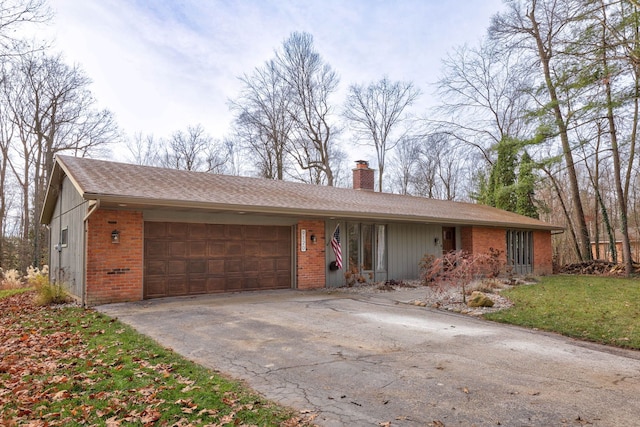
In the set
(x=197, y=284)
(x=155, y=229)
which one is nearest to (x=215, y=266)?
(x=197, y=284)

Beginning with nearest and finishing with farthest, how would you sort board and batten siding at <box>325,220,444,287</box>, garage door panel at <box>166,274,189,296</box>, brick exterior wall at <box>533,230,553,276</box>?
garage door panel at <box>166,274,189,296</box>, board and batten siding at <box>325,220,444,287</box>, brick exterior wall at <box>533,230,553,276</box>

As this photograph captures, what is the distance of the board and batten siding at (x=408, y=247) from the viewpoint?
1358cm

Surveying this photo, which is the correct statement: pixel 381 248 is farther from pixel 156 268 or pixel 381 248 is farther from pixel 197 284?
pixel 156 268

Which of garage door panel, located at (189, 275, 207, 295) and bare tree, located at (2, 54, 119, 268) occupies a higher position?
bare tree, located at (2, 54, 119, 268)

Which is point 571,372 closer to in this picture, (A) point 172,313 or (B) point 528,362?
(B) point 528,362

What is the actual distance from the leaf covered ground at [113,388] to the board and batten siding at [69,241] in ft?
12.2

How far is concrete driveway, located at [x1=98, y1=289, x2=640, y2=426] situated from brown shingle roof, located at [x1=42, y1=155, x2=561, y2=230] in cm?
Answer: 226

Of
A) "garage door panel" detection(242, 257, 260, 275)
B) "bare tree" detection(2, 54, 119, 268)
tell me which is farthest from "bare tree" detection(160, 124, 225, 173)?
"garage door panel" detection(242, 257, 260, 275)

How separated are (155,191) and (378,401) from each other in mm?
7229

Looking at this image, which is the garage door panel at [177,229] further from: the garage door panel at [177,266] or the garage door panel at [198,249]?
the garage door panel at [177,266]

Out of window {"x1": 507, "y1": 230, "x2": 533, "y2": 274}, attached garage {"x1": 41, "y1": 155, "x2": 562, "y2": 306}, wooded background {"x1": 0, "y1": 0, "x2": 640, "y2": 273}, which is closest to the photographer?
attached garage {"x1": 41, "y1": 155, "x2": 562, "y2": 306}

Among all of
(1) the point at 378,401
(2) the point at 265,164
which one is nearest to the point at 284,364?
(1) the point at 378,401

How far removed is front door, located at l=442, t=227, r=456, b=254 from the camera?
1518 centimetres

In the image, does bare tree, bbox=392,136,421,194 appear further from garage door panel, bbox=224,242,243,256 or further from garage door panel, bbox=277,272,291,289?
garage door panel, bbox=224,242,243,256
